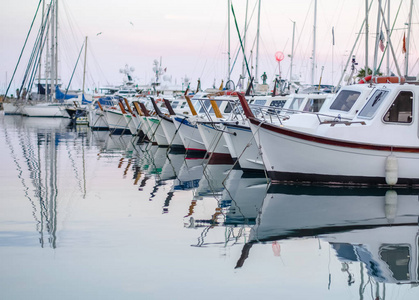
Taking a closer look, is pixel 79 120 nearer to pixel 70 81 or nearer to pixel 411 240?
pixel 70 81

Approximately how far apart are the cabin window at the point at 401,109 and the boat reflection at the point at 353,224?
5.64 ft

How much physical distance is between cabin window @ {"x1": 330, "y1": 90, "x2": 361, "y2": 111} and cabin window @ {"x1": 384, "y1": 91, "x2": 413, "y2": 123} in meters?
1.83

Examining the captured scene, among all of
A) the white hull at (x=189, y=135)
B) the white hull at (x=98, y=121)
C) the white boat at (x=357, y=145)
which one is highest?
the white boat at (x=357, y=145)

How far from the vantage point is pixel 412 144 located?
1680 centimetres

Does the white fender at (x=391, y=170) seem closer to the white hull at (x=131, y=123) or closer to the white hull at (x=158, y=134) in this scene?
the white hull at (x=158, y=134)

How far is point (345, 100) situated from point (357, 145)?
296 cm

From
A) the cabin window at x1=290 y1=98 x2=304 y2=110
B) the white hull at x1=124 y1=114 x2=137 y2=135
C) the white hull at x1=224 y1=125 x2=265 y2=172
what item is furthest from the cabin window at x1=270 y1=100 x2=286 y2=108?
the white hull at x1=124 y1=114 x2=137 y2=135

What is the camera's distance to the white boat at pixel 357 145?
16.7 meters

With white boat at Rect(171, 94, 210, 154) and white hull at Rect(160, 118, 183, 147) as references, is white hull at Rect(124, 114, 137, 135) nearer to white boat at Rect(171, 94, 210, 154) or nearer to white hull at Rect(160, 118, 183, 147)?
white hull at Rect(160, 118, 183, 147)

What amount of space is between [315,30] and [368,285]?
3261cm

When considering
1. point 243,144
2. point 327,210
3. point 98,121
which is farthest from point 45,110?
point 327,210

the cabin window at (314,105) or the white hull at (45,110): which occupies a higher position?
the cabin window at (314,105)

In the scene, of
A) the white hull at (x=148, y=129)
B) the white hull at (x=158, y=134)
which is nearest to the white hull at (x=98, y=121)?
the white hull at (x=148, y=129)

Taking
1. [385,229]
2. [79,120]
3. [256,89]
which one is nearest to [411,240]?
[385,229]
